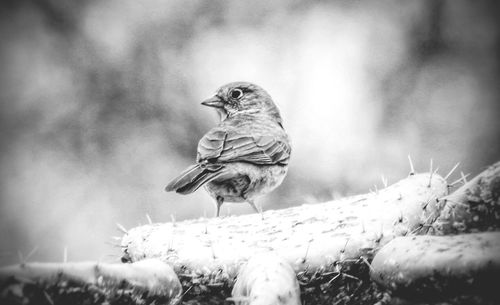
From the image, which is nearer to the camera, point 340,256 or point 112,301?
point 112,301

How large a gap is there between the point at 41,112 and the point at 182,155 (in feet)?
4.88

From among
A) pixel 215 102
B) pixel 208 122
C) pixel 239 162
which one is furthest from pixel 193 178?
pixel 208 122

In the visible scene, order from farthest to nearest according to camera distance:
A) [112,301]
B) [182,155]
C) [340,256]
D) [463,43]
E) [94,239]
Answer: [182,155] < [463,43] < [94,239] < [340,256] < [112,301]

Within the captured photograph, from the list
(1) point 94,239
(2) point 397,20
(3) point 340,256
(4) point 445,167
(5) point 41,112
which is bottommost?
(3) point 340,256

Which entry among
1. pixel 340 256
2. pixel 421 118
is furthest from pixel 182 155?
pixel 340 256

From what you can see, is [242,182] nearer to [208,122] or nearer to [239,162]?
[239,162]

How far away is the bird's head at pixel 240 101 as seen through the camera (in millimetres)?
3811

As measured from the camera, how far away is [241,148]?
9.66ft

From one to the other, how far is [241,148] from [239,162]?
11 centimetres

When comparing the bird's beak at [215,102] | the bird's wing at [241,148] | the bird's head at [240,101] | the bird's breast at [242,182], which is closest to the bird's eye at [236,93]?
the bird's head at [240,101]

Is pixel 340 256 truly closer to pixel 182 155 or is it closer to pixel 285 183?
pixel 285 183

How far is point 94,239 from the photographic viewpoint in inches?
159

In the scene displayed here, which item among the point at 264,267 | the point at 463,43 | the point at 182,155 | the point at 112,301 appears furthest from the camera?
the point at 182,155

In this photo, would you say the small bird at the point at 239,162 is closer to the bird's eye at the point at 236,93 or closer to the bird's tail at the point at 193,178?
the bird's tail at the point at 193,178
